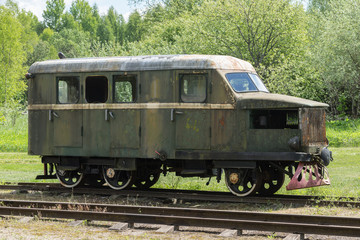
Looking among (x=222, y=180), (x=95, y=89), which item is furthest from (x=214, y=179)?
(x=95, y=89)

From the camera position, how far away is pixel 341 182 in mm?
15672

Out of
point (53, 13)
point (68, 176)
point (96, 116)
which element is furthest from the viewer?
point (53, 13)

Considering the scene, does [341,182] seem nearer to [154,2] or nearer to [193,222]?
[193,222]

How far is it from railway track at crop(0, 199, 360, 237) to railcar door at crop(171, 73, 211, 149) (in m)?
2.49

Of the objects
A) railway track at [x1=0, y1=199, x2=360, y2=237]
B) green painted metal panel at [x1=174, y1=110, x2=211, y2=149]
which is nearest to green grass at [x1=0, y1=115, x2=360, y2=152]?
green painted metal panel at [x1=174, y1=110, x2=211, y2=149]

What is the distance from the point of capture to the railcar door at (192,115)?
12469mm

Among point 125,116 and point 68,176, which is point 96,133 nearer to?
point 125,116

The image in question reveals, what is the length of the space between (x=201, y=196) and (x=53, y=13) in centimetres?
11486

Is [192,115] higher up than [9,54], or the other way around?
[9,54]

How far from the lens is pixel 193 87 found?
12.6 m

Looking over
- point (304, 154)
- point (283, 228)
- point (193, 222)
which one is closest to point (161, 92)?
point (304, 154)

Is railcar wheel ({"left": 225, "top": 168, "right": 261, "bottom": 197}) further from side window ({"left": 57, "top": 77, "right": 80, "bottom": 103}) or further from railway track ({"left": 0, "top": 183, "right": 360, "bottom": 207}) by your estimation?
side window ({"left": 57, "top": 77, "right": 80, "bottom": 103})

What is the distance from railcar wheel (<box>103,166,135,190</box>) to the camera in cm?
1386

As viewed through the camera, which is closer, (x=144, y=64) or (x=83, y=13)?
(x=144, y=64)
